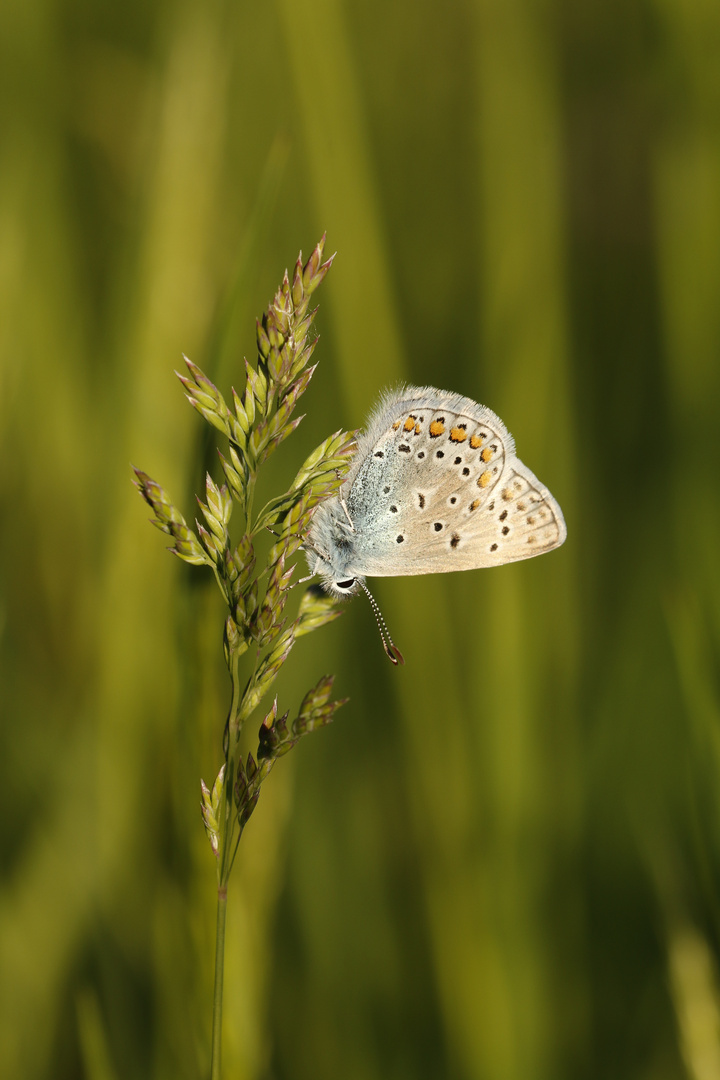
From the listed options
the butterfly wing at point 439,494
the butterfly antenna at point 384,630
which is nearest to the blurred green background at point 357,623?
the butterfly antenna at point 384,630

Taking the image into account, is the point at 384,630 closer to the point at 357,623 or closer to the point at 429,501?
the point at 357,623

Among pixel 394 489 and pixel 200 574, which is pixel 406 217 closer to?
pixel 394 489

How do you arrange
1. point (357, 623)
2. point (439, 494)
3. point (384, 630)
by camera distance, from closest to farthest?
point (439, 494)
point (384, 630)
point (357, 623)

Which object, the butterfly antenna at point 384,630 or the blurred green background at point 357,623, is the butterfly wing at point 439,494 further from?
the blurred green background at point 357,623

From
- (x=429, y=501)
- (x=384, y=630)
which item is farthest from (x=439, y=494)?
(x=384, y=630)

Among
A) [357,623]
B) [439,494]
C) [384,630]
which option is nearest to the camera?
[439,494]

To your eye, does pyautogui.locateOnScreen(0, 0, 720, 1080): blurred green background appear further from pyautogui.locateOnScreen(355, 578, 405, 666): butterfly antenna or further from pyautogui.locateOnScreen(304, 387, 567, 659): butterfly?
pyautogui.locateOnScreen(304, 387, 567, 659): butterfly

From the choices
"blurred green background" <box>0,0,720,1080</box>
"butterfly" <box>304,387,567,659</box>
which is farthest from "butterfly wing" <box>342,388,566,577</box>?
"blurred green background" <box>0,0,720,1080</box>
